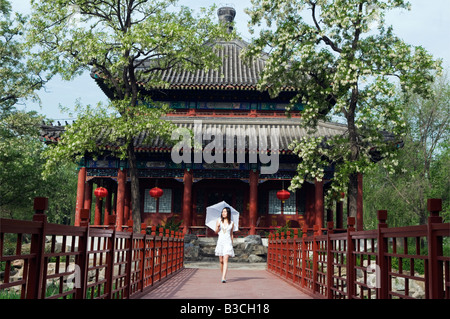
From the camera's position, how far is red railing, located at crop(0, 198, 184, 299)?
132 inches

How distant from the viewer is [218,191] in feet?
69.4

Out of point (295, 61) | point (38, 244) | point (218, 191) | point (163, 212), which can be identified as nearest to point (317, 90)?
point (295, 61)

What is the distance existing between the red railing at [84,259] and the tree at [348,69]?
5.98m

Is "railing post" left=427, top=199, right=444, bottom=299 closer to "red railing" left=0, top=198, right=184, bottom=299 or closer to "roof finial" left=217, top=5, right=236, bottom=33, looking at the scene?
"red railing" left=0, top=198, right=184, bottom=299

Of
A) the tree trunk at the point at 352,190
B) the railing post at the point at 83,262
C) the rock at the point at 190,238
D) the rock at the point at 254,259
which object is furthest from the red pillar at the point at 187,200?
the railing post at the point at 83,262

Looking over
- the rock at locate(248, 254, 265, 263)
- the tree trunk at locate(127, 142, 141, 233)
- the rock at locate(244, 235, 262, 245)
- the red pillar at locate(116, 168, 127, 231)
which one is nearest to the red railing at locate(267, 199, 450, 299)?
the rock at locate(248, 254, 265, 263)

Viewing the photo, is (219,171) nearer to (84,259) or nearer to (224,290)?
(224,290)

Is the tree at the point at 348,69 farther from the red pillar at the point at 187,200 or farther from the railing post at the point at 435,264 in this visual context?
the railing post at the point at 435,264

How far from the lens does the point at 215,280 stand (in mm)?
10875

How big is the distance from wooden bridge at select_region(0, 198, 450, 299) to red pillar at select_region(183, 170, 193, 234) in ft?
12.9

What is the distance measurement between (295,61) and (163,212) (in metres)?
9.91

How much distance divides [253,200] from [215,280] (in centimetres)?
832

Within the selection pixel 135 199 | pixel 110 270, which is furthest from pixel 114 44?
pixel 110 270
